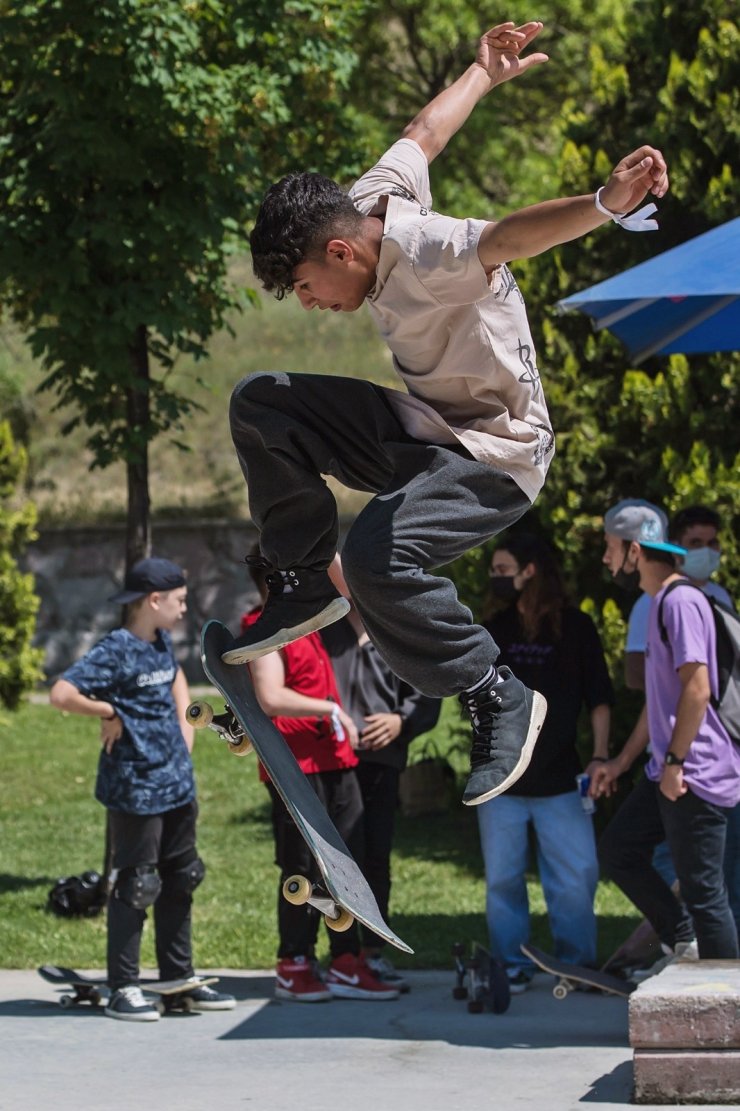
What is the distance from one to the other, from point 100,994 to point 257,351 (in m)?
20.4

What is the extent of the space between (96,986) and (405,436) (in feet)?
13.9


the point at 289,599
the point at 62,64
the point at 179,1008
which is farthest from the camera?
the point at 62,64

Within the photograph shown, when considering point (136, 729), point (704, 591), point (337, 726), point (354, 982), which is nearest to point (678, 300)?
point (704, 591)

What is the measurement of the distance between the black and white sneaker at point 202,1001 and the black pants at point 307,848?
1.08 feet

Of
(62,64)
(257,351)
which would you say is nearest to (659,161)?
(62,64)

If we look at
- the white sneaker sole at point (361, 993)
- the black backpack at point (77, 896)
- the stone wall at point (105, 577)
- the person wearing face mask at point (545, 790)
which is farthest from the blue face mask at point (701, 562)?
the stone wall at point (105, 577)

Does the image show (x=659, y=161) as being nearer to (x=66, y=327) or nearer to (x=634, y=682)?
(x=634, y=682)

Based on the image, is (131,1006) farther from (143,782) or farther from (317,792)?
(317,792)

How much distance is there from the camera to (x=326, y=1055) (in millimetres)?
6203

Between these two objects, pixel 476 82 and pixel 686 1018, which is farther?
pixel 686 1018

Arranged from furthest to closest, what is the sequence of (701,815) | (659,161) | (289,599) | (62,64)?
(62,64) < (701,815) < (289,599) < (659,161)

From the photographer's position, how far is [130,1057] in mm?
6258

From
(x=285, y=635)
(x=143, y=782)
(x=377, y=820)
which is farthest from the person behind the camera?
(x=377, y=820)

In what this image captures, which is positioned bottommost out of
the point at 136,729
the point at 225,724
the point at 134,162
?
the point at 225,724
